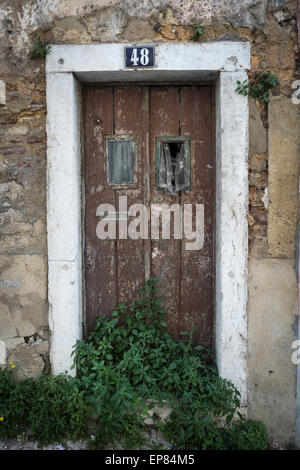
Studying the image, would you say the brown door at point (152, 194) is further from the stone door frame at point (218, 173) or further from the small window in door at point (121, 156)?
the stone door frame at point (218, 173)

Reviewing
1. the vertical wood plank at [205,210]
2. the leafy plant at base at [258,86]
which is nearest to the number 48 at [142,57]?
the vertical wood plank at [205,210]

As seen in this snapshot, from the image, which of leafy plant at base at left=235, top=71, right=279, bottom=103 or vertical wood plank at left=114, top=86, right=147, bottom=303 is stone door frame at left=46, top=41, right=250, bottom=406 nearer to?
leafy plant at base at left=235, top=71, right=279, bottom=103

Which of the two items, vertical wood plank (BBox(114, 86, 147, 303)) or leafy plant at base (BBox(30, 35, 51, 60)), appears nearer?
leafy plant at base (BBox(30, 35, 51, 60))

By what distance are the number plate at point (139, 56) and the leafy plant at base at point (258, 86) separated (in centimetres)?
64

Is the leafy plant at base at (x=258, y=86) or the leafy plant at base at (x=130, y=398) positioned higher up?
the leafy plant at base at (x=258, y=86)

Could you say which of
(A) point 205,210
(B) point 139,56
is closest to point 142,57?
(B) point 139,56

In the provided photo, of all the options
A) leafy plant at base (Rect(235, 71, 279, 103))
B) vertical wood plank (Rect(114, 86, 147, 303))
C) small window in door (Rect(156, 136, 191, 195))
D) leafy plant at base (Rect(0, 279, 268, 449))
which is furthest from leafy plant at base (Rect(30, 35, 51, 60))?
leafy plant at base (Rect(0, 279, 268, 449))

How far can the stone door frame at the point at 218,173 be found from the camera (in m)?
2.42

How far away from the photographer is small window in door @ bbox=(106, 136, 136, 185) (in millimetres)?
2711

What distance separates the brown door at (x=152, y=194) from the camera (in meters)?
2.69

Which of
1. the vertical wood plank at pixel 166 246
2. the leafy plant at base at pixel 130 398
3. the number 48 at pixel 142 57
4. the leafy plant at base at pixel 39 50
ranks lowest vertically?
the leafy plant at base at pixel 130 398

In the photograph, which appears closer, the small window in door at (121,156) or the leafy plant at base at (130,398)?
the leafy plant at base at (130,398)

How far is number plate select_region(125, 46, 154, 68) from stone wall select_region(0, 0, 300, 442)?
84 mm
